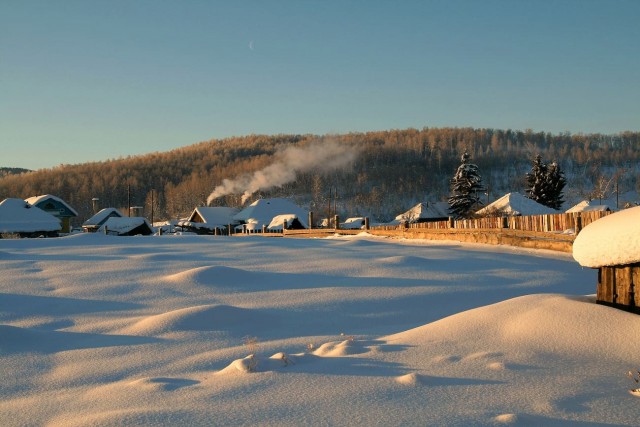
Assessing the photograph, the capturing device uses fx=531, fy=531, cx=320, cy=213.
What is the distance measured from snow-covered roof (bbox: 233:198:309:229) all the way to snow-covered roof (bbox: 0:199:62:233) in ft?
60.3

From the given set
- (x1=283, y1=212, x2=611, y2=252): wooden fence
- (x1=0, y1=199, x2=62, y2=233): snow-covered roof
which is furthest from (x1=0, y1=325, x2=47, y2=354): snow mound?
(x1=0, y1=199, x2=62, y2=233): snow-covered roof

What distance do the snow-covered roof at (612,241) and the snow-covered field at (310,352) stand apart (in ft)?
1.59

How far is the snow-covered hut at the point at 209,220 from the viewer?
59062mm

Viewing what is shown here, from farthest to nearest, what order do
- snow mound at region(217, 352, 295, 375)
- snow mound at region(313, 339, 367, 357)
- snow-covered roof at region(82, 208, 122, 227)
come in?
snow-covered roof at region(82, 208, 122, 227), snow mound at region(313, 339, 367, 357), snow mound at region(217, 352, 295, 375)

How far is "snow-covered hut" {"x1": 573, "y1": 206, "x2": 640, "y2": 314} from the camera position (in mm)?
4766

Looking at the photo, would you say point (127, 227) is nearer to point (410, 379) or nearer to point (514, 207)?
point (514, 207)

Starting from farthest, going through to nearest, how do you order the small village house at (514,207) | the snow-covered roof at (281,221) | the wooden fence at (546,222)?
1. the snow-covered roof at (281,221)
2. the small village house at (514,207)
3. the wooden fence at (546,222)

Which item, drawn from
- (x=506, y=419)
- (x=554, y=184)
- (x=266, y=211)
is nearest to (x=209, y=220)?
(x=266, y=211)

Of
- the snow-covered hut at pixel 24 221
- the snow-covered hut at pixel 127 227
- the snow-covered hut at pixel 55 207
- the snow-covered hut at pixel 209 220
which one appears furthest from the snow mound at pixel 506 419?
the snow-covered hut at pixel 55 207

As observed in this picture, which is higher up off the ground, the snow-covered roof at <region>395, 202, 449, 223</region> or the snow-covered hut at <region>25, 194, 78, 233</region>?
the snow-covered hut at <region>25, 194, 78, 233</region>

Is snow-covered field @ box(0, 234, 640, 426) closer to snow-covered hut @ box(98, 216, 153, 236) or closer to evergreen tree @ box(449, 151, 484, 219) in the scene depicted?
snow-covered hut @ box(98, 216, 153, 236)

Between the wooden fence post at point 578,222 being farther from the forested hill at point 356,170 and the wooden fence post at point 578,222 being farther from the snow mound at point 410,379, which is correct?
the forested hill at point 356,170

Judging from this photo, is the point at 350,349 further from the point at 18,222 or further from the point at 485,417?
the point at 18,222

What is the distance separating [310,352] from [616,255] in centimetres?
298
